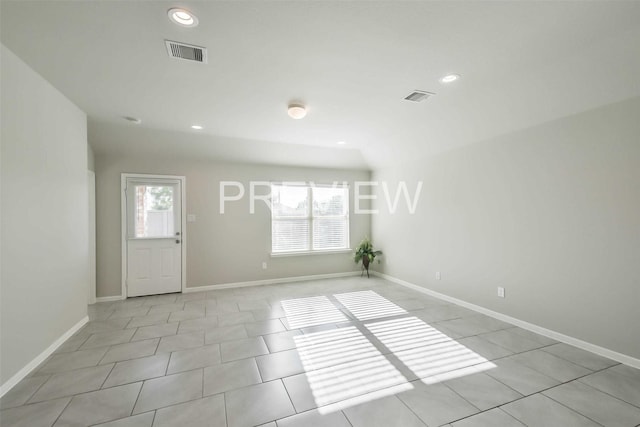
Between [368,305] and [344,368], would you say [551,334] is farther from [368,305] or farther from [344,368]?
→ [344,368]

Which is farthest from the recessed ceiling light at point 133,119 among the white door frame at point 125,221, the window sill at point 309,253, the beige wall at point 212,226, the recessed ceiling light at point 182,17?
the window sill at point 309,253

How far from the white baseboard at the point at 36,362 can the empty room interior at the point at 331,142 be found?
0.8 inches

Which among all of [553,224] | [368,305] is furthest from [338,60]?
[368,305]

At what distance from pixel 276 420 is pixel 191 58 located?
2.80 m

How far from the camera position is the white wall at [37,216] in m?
2.17

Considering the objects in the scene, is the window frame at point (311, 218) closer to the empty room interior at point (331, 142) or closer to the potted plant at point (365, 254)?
the potted plant at point (365, 254)

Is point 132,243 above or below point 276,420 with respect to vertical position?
above

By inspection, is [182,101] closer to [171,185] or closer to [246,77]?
[246,77]

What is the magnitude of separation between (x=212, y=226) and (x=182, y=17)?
148 inches

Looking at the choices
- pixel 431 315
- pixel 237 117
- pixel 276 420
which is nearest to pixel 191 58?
pixel 237 117

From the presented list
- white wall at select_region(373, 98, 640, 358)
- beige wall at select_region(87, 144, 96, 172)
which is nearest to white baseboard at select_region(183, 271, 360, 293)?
white wall at select_region(373, 98, 640, 358)

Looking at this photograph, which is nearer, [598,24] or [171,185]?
[598,24]

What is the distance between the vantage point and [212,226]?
5.08m

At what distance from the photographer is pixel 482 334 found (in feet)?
10.1
